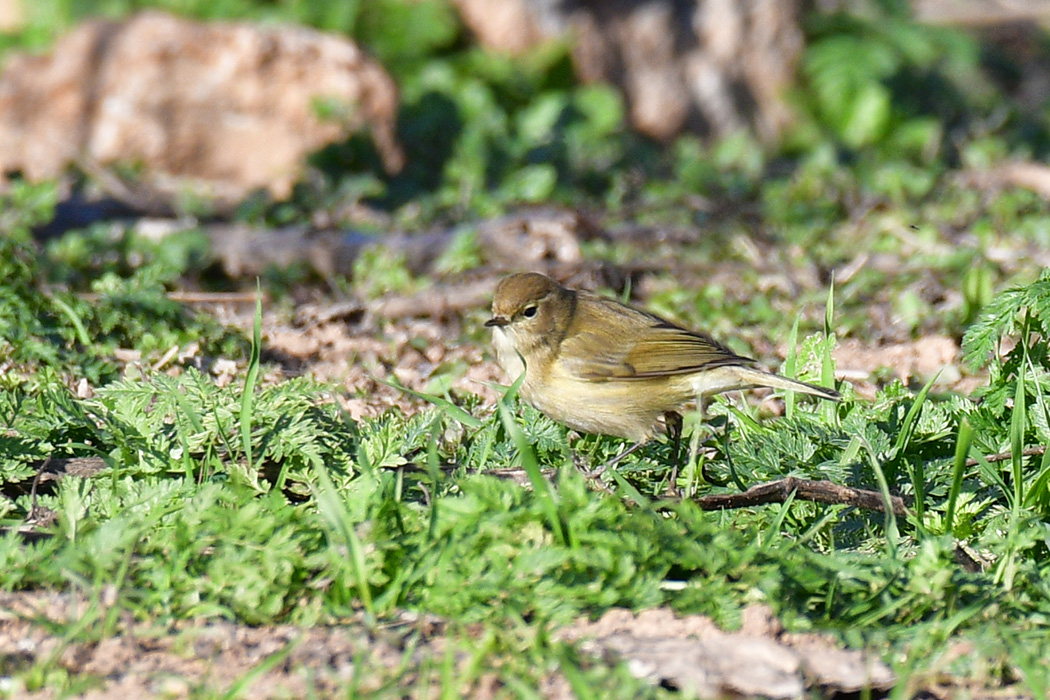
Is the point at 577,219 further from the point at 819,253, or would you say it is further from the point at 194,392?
the point at 194,392

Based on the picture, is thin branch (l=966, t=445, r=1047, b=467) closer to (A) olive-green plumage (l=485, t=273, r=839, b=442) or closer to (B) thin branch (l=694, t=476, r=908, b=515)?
(B) thin branch (l=694, t=476, r=908, b=515)

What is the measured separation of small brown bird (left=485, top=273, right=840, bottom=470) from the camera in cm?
442

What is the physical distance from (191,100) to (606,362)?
507 centimetres

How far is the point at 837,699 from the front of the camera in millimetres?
3086

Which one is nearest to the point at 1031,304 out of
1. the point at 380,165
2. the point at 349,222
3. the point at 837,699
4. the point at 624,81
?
the point at 837,699

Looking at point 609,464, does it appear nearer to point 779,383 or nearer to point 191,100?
point 779,383

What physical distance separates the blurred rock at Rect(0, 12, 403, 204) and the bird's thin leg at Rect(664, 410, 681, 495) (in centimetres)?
429

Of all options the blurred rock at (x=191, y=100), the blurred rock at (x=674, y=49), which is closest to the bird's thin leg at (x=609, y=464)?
the blurred rock at (x=191, y=100)

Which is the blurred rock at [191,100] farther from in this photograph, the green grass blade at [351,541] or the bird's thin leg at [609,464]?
the green grass blade at [351,541]

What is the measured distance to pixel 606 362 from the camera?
4.71m

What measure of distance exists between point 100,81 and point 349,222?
2458mm

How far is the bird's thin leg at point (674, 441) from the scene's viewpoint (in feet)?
13.5

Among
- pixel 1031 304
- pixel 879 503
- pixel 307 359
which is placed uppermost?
pixel 1031 304

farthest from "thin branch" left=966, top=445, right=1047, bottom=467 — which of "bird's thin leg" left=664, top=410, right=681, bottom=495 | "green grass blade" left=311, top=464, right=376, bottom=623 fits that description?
"green grass blade" left=311, top=464, right=376, bottom=623
